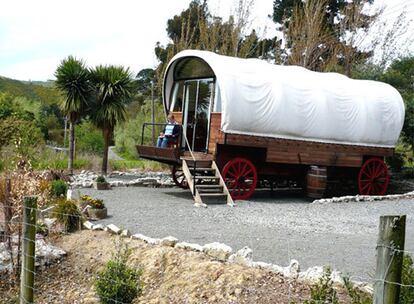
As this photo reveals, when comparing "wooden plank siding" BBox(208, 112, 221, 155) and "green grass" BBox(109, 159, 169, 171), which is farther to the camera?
"green grass" BBox(109, 159, 169, 171)

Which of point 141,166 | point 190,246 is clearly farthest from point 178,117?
point 190,246

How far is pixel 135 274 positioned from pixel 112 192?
9057 mm

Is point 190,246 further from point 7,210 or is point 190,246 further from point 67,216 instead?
point 67,216

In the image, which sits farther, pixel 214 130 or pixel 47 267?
pixel 214 130

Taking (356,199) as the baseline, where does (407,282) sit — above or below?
above

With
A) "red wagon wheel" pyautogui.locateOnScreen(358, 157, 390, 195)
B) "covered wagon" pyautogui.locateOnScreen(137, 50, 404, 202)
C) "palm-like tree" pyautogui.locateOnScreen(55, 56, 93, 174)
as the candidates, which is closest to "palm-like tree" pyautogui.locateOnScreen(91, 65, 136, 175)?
"palm-like tree" pyautogui.locateOnScreen(55, 56, 93, 174)

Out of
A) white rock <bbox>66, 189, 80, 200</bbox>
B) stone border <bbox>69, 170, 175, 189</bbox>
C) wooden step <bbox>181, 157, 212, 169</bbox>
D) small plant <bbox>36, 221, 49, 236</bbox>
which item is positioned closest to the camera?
small plant <bbox>36, 221, 49, 236</bbox>

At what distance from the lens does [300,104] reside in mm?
13633

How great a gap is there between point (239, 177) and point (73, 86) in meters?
7.01

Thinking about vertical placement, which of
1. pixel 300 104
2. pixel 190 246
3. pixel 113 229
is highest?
pixel 300 104

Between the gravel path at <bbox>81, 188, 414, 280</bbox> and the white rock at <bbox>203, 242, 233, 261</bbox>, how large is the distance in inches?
21.6

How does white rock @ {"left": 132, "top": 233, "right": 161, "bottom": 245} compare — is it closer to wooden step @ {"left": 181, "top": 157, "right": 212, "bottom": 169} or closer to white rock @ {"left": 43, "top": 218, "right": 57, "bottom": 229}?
Result: white rock @ {"left": 43, "top": 218, "right": 57, "bottom": 229}

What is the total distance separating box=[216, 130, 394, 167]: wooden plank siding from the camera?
12828 millimetres

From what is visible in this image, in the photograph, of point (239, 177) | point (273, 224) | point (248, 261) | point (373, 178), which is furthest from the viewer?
point (373, 178)
